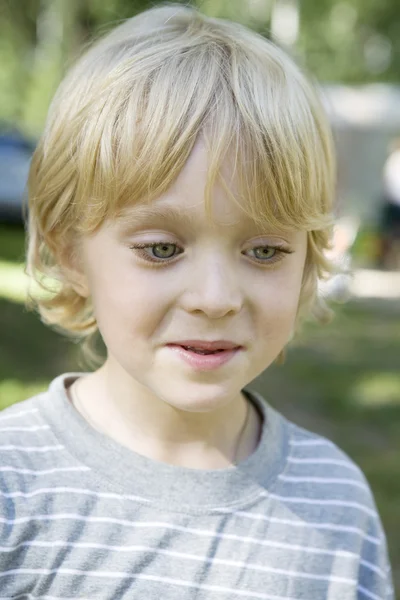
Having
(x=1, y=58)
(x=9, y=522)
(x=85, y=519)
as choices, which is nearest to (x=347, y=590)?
(x=85, y=519)

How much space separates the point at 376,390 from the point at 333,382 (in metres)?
0.33

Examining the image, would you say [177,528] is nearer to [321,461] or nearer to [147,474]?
[147,474]

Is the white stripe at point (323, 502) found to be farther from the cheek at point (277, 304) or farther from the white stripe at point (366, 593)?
the cheek at point (277, 304)

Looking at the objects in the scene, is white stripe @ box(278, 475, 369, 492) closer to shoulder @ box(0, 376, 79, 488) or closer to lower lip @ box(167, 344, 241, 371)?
lower lip @ box(167, 344, 241, 371)

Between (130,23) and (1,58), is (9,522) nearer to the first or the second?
(130,23)

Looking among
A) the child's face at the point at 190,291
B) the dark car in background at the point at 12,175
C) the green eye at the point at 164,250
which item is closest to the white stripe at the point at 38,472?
the child's face at the point at 190,291

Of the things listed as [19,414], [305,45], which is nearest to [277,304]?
[19,414]

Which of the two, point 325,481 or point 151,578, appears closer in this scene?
point 151,578

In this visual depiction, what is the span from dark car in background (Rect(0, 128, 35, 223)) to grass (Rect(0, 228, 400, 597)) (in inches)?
267

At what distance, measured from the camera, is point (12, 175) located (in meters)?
16.3

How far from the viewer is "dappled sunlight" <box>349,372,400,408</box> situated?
6352 mm

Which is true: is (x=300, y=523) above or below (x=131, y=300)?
below

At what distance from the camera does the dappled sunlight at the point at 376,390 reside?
20.8 ft

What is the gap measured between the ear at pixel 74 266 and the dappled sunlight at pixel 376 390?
4.40 meters
